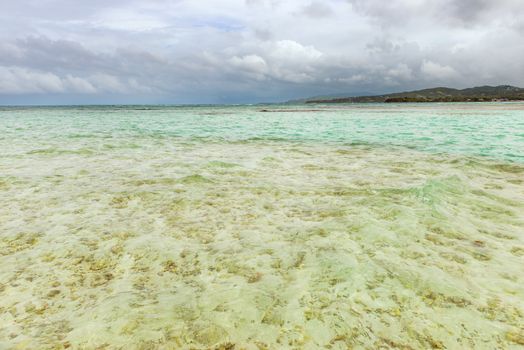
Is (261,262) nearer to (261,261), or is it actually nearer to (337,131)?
(261,261)

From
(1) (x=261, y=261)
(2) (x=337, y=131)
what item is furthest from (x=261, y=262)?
(2) (x=337, y=131)

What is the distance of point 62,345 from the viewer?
357 centimetres

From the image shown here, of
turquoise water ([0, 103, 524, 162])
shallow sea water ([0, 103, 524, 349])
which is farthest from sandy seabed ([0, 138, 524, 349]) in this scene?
turquoise water ([0, 103, 524, 162])

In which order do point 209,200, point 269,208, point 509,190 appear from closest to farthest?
1. point 269,208
2. point 209,200
3. point 509,190

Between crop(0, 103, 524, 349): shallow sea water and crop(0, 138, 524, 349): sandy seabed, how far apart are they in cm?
2

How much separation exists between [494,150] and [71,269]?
18.4 metres

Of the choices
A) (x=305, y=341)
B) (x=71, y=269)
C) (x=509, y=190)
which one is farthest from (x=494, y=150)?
(x=71, y=269)

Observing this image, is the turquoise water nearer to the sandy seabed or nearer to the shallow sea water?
the shallow sea water

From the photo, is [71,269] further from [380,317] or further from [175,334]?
[380,317]

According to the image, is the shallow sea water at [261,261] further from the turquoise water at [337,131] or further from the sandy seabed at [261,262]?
the turquoise water at [337,131]

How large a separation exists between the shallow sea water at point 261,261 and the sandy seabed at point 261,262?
0.02 m

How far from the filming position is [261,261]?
543 centimetres

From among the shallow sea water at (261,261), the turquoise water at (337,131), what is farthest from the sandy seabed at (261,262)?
the turquoise water at (337,131)

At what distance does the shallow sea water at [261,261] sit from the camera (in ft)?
12.5
